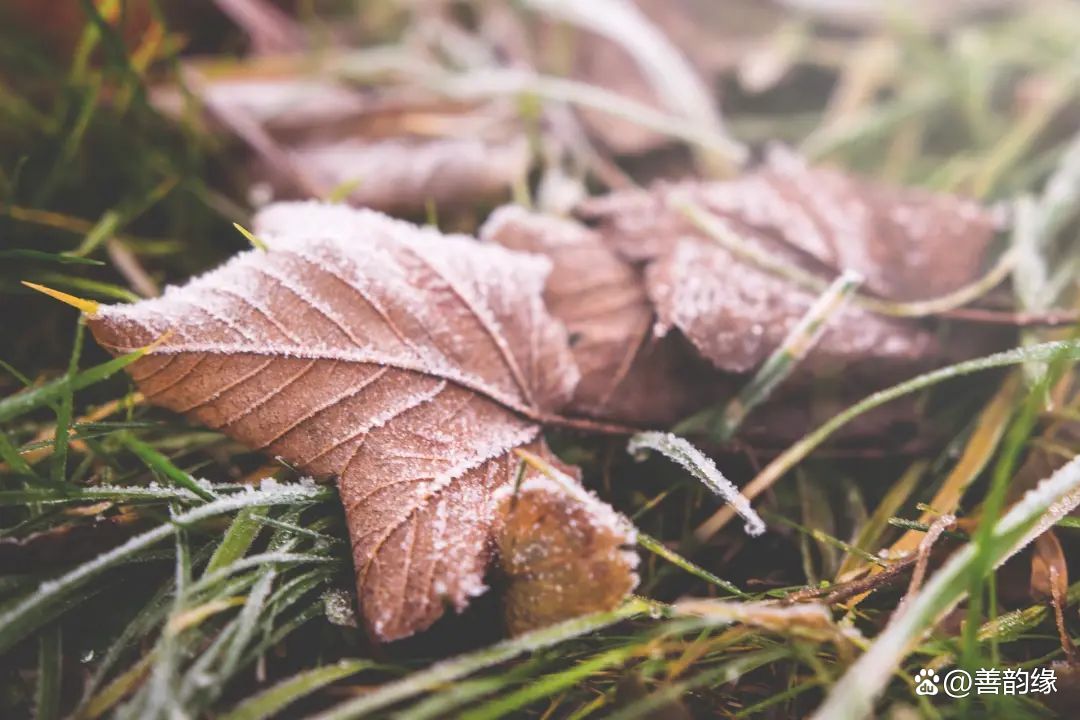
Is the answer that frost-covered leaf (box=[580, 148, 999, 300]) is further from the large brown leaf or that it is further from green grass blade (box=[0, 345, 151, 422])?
green grass blade (box=[0, 345, 151, 422])

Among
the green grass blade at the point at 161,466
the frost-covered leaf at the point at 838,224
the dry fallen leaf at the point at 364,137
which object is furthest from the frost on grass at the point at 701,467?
the dry fallen leaf at the point at 364,137

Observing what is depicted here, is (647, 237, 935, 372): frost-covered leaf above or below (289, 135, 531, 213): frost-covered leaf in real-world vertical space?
below

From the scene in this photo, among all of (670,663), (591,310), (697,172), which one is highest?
(697,172)

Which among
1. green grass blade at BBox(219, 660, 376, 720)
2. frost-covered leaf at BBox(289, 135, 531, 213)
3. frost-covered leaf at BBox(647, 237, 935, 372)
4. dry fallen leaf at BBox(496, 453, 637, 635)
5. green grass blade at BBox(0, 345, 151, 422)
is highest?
frost-covered leaf at BBox(289, 135, 531, 213)

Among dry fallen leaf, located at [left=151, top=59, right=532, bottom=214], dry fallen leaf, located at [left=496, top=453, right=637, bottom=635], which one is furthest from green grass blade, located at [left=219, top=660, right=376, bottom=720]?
dry fallen leaf, located at [left=151, top=59, right=532, bottom=214]

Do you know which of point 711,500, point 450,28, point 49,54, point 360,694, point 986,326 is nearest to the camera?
point 360,694

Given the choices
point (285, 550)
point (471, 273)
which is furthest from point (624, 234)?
point (285, 550)

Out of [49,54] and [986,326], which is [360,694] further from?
[49,54]

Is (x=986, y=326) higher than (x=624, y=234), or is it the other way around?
(x=624, y=234)
